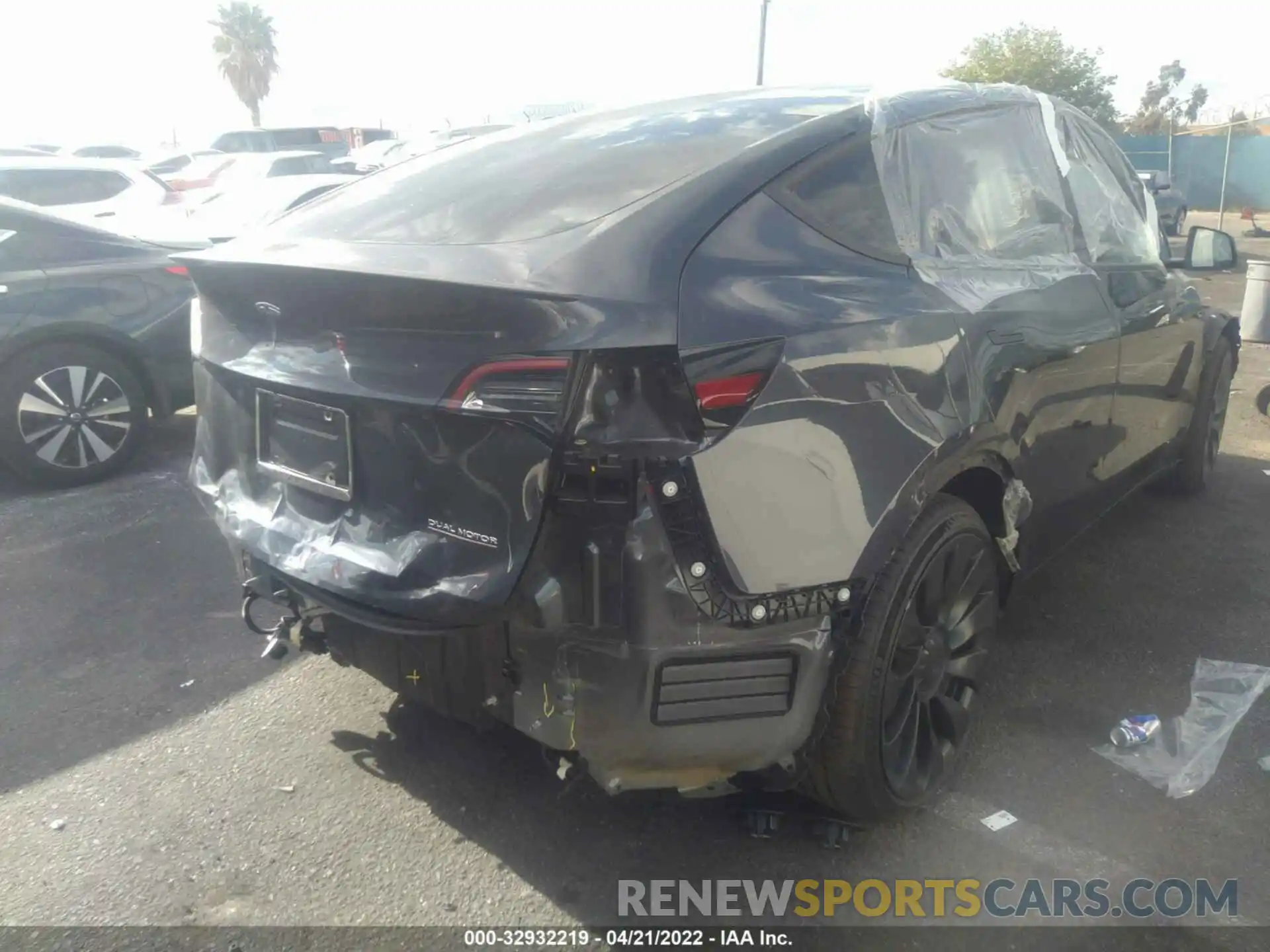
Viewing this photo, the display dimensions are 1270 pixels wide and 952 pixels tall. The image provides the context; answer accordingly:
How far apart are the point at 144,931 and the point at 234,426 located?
1.18 m

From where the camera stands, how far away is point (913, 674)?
2576mm

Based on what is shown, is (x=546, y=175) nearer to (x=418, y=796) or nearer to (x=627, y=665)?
(x=627, y=665)

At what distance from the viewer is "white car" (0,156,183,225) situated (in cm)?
932

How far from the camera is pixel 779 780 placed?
234 cm

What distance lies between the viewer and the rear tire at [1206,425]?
4.84 metres

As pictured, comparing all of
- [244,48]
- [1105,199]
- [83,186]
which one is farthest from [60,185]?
[244,48]

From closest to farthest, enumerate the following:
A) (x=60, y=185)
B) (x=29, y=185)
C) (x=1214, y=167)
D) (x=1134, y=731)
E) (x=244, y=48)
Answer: (x=1134, y=731), (x=29, y=185), (x=60, y=185), (x=1214, y=167), (x=244, y=48)

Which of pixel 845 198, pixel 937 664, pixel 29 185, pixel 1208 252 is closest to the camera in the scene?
pixel 845 198

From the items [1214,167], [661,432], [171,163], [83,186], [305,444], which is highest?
[1214,167]

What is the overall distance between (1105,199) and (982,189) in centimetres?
108

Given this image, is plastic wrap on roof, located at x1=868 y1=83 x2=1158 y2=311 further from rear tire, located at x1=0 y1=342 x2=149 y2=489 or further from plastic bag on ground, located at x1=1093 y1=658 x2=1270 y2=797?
rear tire, located at x1=0 y1=342 x2=149 y2=489

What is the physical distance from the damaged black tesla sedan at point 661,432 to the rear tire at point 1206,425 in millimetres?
2312

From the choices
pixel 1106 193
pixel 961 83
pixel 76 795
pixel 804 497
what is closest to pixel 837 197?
pixel 804 497

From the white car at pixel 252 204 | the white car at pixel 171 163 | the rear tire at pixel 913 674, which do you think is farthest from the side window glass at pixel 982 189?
the white car at pixel 171 163
